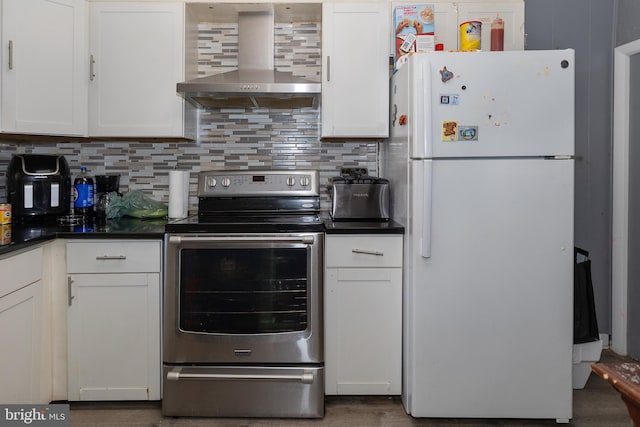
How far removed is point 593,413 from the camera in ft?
7.31

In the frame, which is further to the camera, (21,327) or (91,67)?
(91,67)

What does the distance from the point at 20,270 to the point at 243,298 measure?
2.96ft

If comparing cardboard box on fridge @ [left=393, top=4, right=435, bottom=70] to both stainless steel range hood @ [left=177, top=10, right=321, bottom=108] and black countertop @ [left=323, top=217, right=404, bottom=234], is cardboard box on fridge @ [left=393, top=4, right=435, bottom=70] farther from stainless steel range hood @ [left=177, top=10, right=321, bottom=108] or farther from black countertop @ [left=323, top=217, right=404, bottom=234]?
black countertop @ [left=323, top=217, right=404, bottom=234]

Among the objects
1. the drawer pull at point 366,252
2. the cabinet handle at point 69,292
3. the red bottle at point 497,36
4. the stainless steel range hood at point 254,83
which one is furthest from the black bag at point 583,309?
the cabinet handle at point 69,292

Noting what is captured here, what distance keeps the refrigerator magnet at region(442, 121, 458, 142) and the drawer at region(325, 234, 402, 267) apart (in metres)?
0.50

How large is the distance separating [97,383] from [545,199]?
215cm

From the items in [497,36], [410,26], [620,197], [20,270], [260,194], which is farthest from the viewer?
[620,197]

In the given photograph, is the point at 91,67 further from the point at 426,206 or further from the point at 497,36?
the point at 497,36

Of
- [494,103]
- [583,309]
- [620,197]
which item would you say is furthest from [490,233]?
[620,197]

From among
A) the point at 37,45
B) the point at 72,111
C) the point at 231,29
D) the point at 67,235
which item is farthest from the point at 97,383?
the point at 231,29

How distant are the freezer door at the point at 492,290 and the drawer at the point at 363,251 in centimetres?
14

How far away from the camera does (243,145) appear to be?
291cm

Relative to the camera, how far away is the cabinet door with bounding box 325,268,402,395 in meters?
2.25

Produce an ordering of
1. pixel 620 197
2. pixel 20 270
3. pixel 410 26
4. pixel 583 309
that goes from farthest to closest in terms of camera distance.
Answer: pixel 620 197 < pixel 410 26 < pixel 583 309 < pixel 20 270
